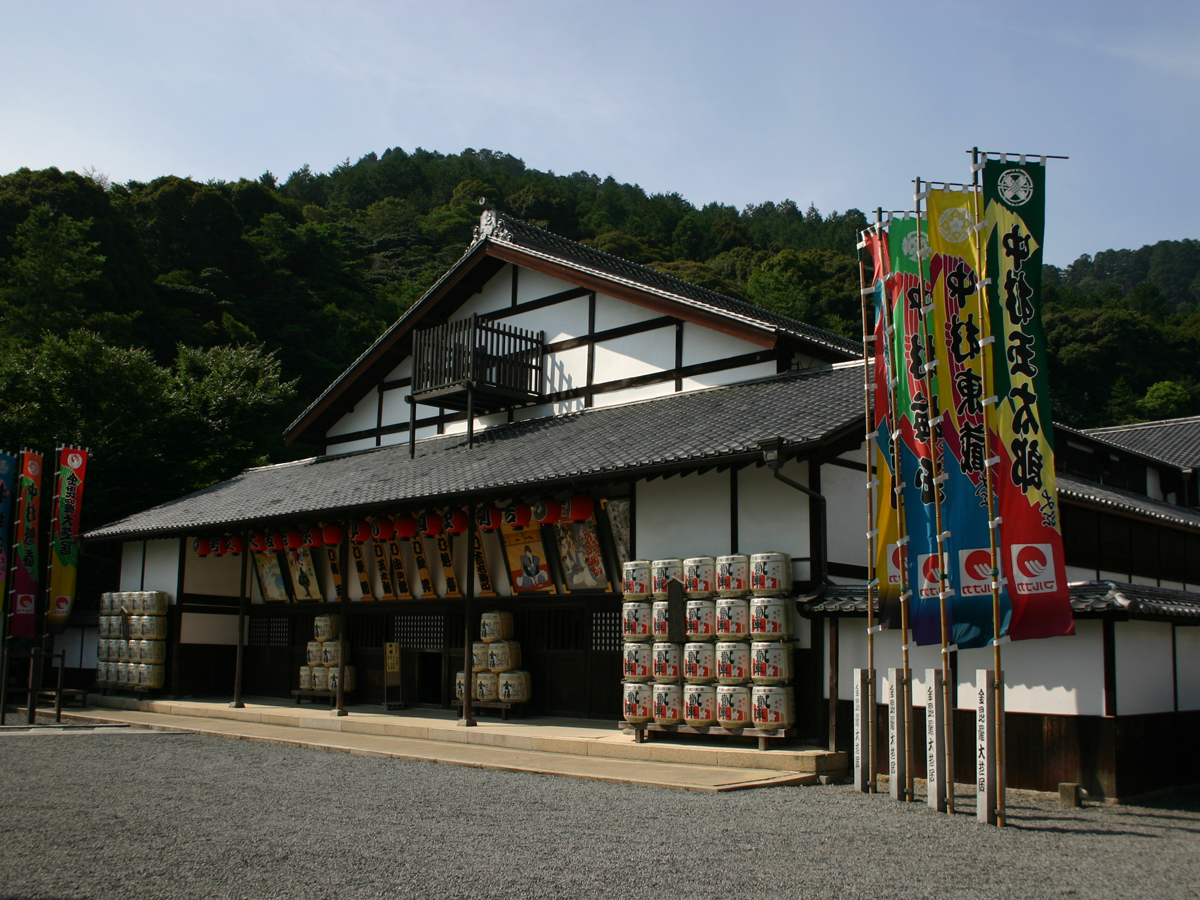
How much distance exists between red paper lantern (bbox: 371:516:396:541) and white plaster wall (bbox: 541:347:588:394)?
12.3ft

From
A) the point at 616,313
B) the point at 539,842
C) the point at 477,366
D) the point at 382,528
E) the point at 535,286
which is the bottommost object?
the point at 539,842

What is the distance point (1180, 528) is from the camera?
1694 cm

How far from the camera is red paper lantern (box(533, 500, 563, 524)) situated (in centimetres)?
1302

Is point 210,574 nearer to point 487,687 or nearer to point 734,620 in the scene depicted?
point 487,687

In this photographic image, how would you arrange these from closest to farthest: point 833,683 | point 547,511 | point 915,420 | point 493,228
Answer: point 915,420, point 833,683, point 547,511, point 493,228

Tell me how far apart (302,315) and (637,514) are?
3515cm

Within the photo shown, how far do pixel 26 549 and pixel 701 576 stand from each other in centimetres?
1366

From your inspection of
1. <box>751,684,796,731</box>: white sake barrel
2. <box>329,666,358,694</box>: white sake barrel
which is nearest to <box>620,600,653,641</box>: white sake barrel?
<box>751,684,796,731</box>: white sake barrel

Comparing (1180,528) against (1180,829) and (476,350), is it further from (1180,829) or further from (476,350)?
(476,350)

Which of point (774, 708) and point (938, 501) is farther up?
point (938, 501)

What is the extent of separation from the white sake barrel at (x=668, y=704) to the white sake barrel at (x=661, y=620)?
58 cm

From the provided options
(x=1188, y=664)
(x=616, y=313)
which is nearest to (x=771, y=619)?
(x=1188, y=664)

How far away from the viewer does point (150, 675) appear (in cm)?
1853

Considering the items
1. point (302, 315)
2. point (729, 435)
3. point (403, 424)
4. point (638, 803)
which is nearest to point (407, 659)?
point (403, 424)
